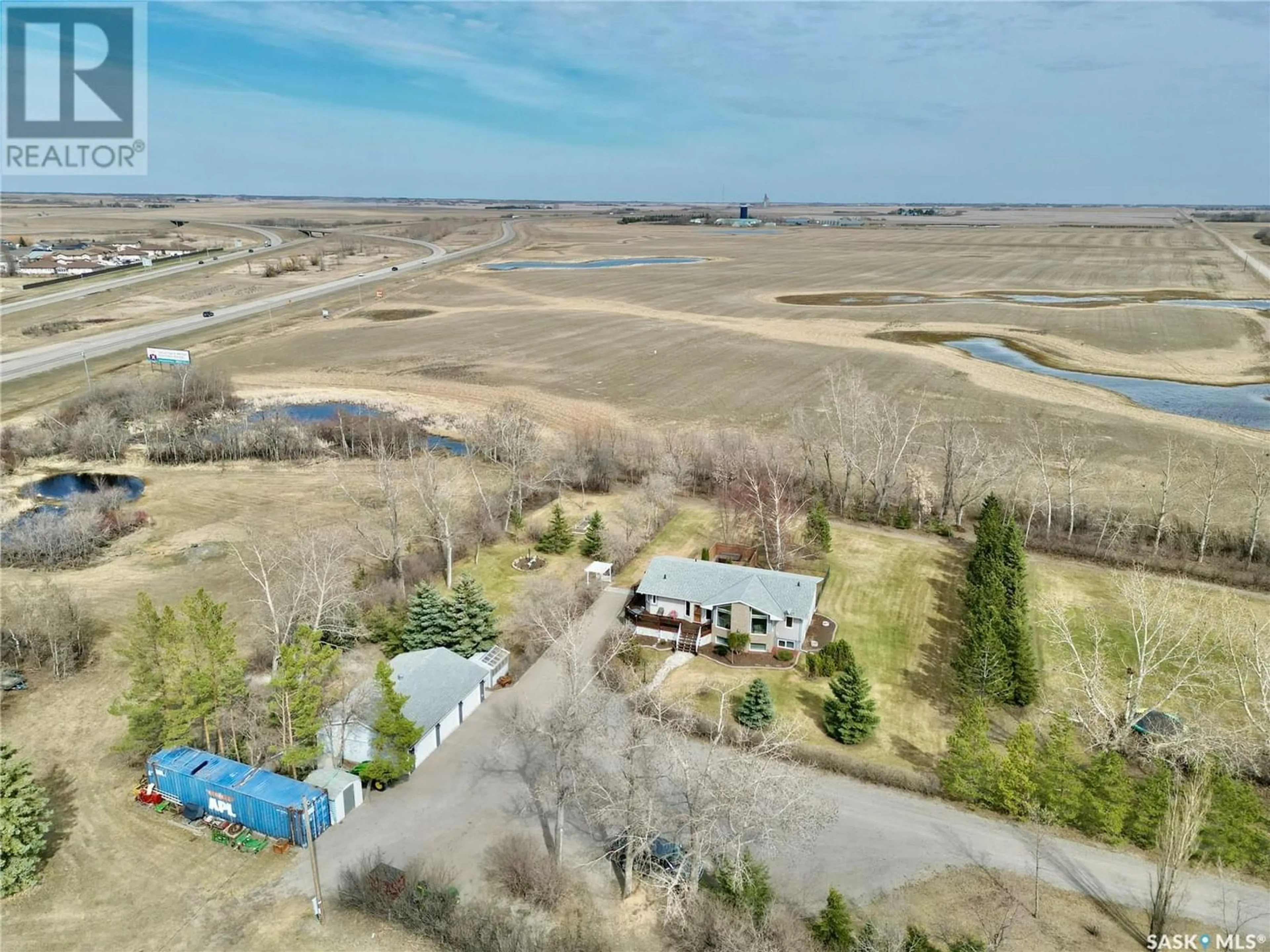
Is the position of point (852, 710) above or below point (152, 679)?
below

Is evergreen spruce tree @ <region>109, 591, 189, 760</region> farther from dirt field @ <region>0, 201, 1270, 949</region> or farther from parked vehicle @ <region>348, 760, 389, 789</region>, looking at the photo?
parked vehicle @ <region>348, 760, 389, 789</region>

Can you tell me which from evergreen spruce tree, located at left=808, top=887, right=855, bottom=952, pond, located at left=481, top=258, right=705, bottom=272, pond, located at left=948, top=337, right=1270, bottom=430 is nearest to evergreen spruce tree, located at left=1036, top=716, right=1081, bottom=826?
evergreen spruce tree, located at left=808, top=887, right=855, bottom=952

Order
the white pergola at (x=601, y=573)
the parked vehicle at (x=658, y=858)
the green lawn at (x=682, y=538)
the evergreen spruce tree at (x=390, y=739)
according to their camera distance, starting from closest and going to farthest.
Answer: the parked vehicle at (x=658, y=858) < the evergreen spruce tree at (x=390, y=739) < the white pergola at (x=601, y=573) < the green lawn at (x=682, y=538)

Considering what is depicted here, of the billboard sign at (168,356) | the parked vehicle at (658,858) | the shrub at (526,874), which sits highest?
the billboard sign at (168,356)

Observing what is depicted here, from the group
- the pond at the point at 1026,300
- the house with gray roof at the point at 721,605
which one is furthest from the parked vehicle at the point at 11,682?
the pond at the point at 1026,300

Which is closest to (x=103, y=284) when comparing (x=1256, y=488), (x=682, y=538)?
(x=682, y=538)

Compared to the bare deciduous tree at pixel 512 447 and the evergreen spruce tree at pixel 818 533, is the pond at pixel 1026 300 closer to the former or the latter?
the bare deciduous tree at pixel 512 447

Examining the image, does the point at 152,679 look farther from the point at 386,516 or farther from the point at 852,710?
the point at 852,710

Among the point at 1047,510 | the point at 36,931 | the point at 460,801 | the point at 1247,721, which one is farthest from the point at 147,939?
the point at 1047,510
